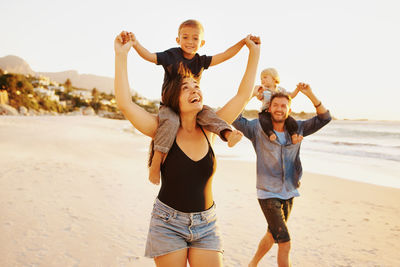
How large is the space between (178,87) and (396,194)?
333 inches

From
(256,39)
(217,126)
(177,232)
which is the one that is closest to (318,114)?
(256,39)

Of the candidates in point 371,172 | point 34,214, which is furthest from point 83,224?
point 371,172

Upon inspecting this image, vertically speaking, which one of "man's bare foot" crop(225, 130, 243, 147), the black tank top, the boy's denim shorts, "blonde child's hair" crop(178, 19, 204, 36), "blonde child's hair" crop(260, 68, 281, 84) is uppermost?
"blonde child's hair" crop(178, 19, 204, 36)

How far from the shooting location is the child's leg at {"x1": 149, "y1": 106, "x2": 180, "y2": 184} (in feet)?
6.54

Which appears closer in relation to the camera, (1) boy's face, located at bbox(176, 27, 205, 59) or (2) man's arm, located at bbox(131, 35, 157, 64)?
(2) man's arm, located at bbox(131, 35, 157, 64)

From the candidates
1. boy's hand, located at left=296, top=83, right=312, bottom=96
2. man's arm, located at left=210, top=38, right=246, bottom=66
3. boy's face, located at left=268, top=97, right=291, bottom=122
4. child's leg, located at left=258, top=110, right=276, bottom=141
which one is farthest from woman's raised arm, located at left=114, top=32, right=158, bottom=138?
boy's hand, located at left=296, top=83, right=312, bottom=96

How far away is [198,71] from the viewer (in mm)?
3287

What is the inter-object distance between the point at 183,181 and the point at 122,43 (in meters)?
0.99

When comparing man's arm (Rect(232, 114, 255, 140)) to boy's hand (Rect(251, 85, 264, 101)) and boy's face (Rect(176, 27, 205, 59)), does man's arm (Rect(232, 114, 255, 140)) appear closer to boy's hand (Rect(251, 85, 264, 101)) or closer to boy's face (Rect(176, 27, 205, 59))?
boy's hand (Rect(251, 85, 264, 101))

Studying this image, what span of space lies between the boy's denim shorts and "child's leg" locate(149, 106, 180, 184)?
261 mm

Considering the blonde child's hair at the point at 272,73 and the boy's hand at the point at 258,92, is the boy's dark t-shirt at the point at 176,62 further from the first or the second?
the blonde child's hair at the point at 272,73

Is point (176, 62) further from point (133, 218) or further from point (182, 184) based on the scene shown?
point (133, 218)

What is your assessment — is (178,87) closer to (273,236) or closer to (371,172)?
(273,236)

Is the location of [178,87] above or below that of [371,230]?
above
